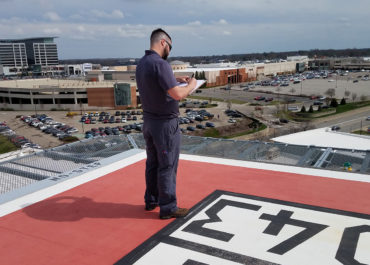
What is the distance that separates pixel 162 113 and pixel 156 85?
1.03ft

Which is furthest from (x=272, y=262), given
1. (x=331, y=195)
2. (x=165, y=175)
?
(x=331, y=195)

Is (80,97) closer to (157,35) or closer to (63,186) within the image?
Result: (63,186)

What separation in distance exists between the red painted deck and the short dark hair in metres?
1.95

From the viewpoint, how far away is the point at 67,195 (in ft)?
14.4

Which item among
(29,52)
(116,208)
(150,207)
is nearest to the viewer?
(150,207)

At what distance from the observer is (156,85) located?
3.39 m

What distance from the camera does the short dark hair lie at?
3560 mm

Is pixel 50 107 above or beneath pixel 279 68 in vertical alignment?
beneath

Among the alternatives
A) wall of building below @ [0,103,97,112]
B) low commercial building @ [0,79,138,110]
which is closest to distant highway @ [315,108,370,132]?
low commercial building @ [0,79,138,110]

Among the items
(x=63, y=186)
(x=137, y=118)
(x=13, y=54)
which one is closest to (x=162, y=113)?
(x=63, y=186)

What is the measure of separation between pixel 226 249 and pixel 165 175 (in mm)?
1041

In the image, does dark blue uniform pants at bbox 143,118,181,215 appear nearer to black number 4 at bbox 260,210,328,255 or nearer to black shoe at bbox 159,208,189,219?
black shoe at bbox 159,208,189,219

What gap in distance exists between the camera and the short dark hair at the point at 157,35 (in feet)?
11.7

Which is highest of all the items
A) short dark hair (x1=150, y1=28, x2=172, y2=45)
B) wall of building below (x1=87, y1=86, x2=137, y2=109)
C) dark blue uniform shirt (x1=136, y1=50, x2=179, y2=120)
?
short dark hair (x1=150, y1=28, x2=172, y2=45)
